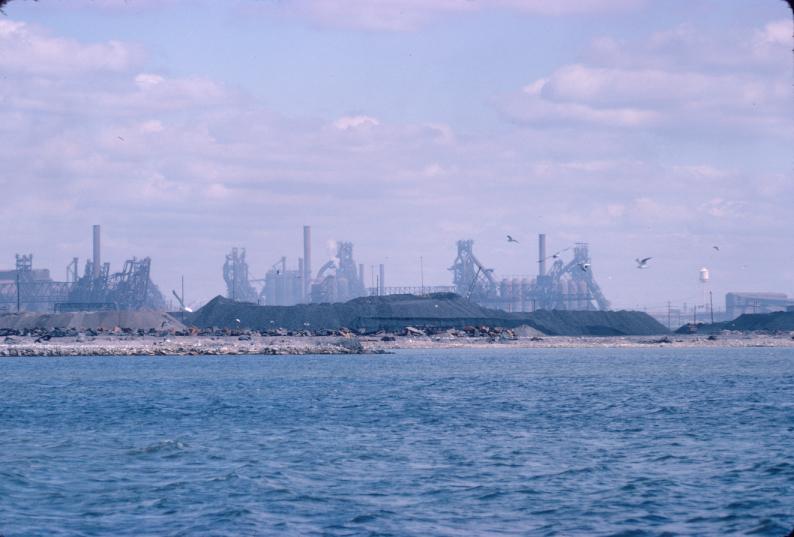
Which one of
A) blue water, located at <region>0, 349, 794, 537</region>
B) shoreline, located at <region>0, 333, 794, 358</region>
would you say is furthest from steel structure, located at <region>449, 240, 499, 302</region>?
blue water, located at <region>0, 349, 794, 537</region>

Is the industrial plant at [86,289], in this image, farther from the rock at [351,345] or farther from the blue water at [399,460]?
the blue water at [399,460]

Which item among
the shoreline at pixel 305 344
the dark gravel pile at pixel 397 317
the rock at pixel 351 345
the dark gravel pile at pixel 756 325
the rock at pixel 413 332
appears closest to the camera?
the shoreline at pixel 305 344

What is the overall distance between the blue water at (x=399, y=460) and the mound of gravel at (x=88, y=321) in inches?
2828

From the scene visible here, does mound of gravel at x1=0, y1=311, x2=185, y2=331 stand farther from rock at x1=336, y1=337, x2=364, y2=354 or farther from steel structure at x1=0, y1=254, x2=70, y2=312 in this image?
steel structure at x1=0, y1=254, x2=70, y2=312

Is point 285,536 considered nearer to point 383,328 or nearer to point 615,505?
point 615,505

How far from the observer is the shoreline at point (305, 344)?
8600 centimetres

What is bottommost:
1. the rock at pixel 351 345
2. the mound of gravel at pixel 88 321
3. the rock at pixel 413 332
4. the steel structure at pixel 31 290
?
the rock at pixel 351 345

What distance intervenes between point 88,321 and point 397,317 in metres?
33.3

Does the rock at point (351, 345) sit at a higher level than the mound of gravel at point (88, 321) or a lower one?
lower

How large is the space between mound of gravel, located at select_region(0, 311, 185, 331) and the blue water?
71.8 metres

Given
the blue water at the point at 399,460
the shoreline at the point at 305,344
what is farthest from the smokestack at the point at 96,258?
the blue water at the point at 399,460

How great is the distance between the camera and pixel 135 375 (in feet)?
190

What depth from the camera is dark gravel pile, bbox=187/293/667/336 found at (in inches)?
5025

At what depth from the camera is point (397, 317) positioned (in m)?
130
